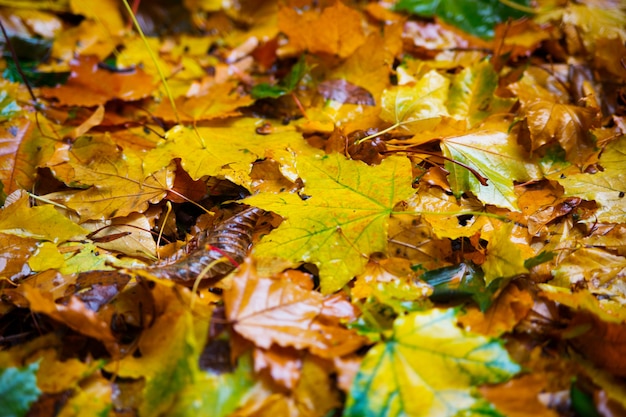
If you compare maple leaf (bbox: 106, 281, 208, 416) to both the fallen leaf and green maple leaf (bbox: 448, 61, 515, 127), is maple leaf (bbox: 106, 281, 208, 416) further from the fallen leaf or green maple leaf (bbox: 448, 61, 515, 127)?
green maple leaf (bbox: 448, 61, 515, 127)

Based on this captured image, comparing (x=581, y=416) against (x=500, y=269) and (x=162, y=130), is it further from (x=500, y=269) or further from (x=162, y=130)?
(x=162, y=130)

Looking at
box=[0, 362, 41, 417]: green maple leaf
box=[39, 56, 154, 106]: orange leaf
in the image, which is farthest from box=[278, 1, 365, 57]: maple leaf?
box=[0, 362, 41, 417]: green maple leaf

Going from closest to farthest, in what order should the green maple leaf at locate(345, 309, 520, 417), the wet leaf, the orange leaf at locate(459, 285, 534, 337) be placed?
the green maple leaf at locate(345, 309, 520, 417) < the orange leaf at locate(459, 285, 534, 337) < the wet leaf

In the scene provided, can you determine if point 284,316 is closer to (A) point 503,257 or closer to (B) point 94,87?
(A) point 503,257

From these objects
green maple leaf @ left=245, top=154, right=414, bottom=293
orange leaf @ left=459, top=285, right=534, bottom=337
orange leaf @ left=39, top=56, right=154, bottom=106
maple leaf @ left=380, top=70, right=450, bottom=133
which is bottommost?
orange leaf @ left=459, top=285, right=534, bottom=337

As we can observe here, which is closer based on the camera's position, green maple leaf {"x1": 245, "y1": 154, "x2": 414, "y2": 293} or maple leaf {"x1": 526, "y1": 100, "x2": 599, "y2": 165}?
green maple leaf {"x1": 245, "y1": 154, "x2": 414, "y2": 293}

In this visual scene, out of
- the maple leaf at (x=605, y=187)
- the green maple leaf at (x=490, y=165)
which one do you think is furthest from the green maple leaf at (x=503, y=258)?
the maple leaf at (x=605, y=187)
